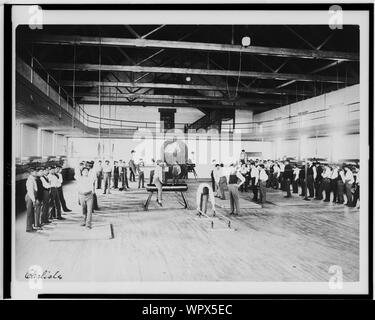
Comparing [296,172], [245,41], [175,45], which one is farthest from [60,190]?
[296,172]

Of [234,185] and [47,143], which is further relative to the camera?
[234,185]

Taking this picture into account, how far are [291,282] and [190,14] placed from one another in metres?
4.18

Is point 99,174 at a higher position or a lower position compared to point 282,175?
higher

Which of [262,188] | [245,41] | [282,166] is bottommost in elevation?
[262,188]

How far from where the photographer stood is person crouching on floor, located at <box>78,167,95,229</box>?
5.11 m

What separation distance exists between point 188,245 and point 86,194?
2053 millimetres

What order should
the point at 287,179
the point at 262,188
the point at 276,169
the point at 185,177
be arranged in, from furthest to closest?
the point at 287,179, the point at 276,169, the point at 262,188, the point at 185,177

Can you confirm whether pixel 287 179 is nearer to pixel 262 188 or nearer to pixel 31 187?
pixel 262 188

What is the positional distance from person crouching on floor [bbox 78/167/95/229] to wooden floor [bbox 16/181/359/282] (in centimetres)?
12

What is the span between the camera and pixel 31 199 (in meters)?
4.70

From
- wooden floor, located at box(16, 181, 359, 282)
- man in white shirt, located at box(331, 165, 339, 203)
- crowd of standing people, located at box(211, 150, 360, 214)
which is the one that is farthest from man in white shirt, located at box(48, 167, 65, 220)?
man in white shirt, located at box(331, 165, 339, 203)
